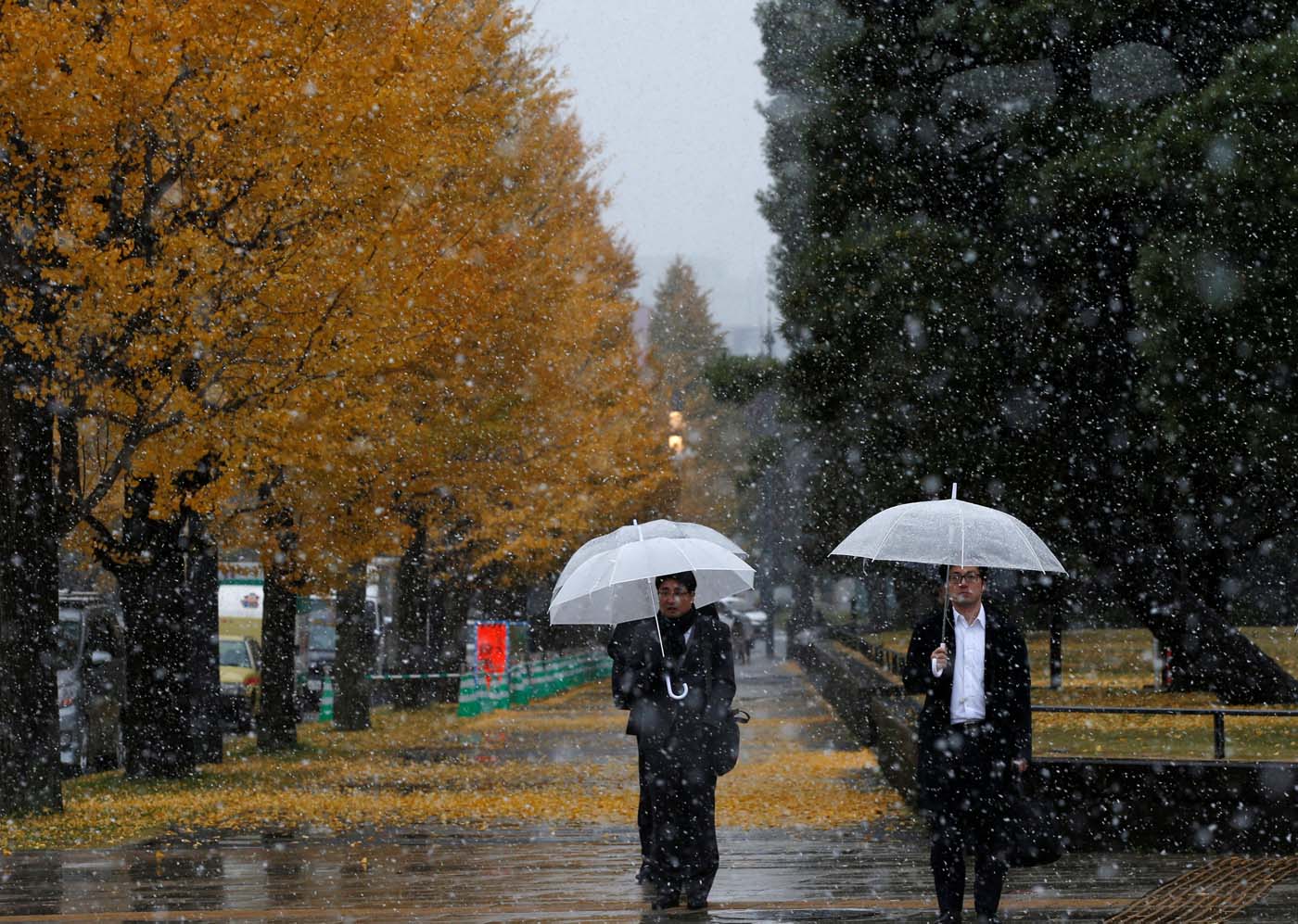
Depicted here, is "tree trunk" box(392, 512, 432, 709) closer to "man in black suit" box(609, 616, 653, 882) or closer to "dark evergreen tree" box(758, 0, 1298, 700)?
"dark evergreen tree" box(758, 0, 1298, 700)

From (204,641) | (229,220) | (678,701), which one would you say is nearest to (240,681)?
(204,641)

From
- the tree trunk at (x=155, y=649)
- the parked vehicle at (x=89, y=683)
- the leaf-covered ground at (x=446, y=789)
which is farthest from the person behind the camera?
the parked vehicle at (x=89, y=683)

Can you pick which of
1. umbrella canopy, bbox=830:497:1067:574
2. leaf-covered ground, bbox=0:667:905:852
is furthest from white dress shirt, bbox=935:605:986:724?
leaf-covered ground, bbox=0:667:905:852

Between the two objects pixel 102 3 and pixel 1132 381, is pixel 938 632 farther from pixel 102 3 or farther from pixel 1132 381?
pixel 1132 381

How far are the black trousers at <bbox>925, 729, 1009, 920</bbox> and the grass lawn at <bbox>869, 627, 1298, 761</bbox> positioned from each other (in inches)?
128

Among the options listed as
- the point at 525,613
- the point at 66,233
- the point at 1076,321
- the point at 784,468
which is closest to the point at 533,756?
the point at 1076,321

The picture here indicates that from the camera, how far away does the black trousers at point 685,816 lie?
8.84 metres

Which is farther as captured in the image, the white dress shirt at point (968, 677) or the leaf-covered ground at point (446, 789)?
the leaf-covered ground at point (446, 789)

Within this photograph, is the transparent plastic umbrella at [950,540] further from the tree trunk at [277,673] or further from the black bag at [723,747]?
the tree trunk at [277,673]

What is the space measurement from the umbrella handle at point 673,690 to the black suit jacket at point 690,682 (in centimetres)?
1

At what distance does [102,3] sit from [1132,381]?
12.5 metres

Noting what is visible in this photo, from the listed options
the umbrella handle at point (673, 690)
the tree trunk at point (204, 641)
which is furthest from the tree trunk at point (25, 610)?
the umbrella handle at point (673, 690)

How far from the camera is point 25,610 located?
573 inches

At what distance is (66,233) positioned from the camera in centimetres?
1398
